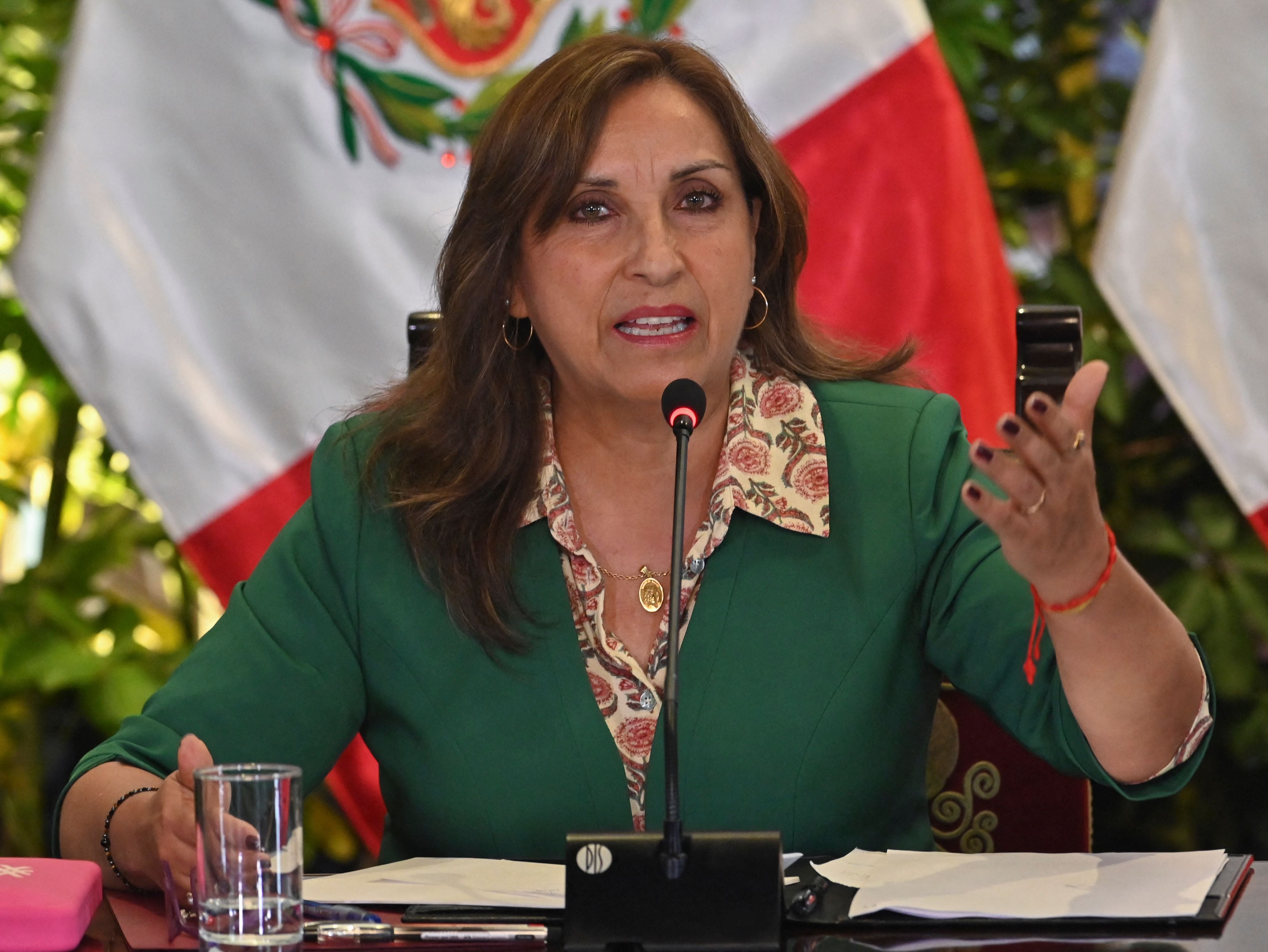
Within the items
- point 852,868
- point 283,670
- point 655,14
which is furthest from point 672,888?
point 655,14

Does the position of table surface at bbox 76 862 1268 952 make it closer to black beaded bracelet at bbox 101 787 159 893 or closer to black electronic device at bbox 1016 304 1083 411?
black beaded bracelet at bbox 101 787 159 893

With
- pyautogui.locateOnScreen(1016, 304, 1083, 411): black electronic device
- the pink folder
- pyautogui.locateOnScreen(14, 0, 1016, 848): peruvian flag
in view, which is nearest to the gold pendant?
pyautogui.locateOnScreen(1016, 304, 1083, 411): black electronic device

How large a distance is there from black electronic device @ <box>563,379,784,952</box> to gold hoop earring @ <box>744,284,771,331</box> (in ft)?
2.66

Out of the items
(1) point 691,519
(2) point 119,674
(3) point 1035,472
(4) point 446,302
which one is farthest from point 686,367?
(2) point 119,674

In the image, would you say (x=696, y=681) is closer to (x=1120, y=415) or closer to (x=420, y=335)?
(x=420, y=335)

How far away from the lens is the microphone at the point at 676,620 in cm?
109

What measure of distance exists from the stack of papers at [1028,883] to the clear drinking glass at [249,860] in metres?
0.41

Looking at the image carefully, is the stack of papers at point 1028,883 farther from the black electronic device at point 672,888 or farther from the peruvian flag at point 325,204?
the peruvian flag at point 325,204

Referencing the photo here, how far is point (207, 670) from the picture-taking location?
5.27ft

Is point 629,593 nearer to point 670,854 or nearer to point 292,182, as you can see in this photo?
point 670,854

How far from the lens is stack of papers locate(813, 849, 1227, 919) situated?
1.13 meters

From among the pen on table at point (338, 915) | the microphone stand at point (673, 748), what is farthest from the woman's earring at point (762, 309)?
the pen on table at point (338, 915)

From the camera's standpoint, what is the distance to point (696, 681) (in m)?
1.56

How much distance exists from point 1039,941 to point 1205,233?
4.91ft
